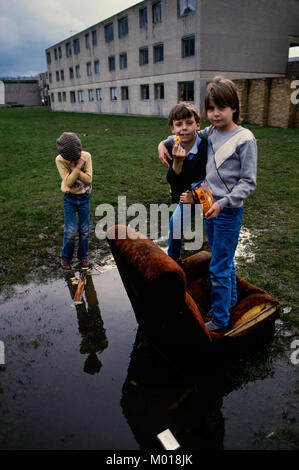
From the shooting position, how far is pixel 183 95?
27.7m

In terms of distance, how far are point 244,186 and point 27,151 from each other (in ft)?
42.9

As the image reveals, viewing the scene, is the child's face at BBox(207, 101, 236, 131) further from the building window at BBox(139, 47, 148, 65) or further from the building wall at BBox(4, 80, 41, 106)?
the building wall at BBox(4, 80, 41, 106)

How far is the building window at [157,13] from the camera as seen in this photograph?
2795 cm

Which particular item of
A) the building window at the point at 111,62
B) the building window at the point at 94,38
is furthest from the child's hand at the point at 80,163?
the building window at the point at 94,38

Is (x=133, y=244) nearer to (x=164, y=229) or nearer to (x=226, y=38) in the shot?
(x=164, y=229)

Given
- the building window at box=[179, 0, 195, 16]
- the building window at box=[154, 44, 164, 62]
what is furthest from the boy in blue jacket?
the building window at box=[154, 44, 164, 62]

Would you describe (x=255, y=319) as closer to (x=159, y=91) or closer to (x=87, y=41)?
(x=159, y=91)

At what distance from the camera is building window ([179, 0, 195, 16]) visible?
2483 centimetres

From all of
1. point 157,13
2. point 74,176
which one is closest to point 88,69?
point 157,13

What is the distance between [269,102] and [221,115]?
19.9 metres

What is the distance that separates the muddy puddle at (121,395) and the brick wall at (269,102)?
750 inches

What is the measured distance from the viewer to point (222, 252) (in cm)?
281
